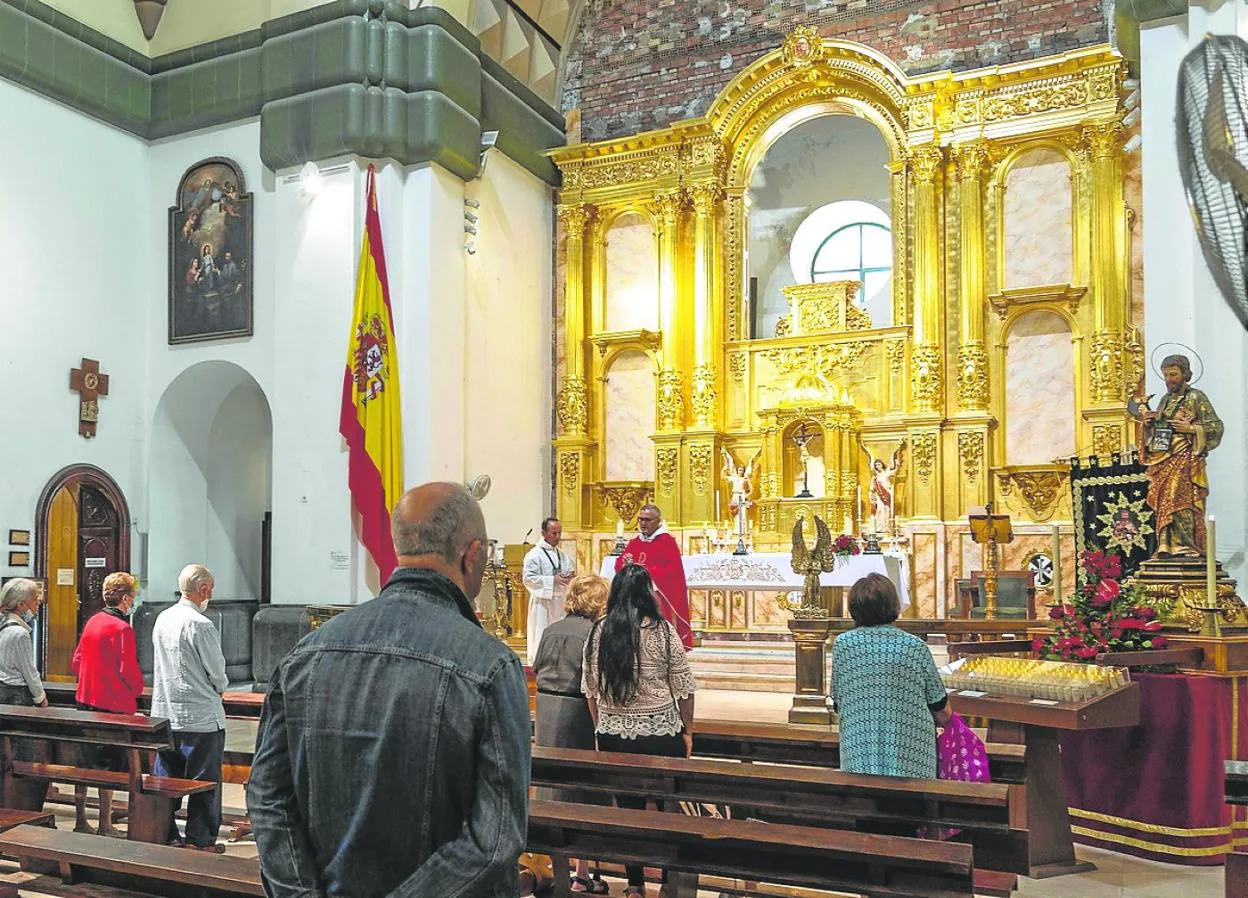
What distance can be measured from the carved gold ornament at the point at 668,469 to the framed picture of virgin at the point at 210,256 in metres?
5.26

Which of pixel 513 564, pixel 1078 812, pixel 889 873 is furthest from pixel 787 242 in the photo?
pixel 889 873

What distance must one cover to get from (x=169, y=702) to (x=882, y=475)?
380 inches

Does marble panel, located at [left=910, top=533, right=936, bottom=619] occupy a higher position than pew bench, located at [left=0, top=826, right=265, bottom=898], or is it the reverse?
marble panel, located at [left=910, top=533, right=936, bottom=619]

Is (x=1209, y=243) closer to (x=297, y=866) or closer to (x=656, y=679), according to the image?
(x=297, y=866)

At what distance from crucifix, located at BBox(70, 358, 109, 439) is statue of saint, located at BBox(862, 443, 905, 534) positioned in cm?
892

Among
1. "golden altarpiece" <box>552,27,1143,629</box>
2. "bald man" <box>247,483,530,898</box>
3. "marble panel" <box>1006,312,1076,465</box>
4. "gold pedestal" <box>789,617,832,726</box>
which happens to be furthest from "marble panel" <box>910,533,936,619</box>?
"bald man" <box>247,483,530,898</box>

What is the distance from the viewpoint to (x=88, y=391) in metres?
13.8

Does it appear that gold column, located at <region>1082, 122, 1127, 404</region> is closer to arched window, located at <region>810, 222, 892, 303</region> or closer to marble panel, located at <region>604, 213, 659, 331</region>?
arched window, located at <region>810, 222, 892, 303</region>

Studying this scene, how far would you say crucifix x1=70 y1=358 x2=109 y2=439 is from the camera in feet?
44.8

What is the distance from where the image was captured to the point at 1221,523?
411 inches

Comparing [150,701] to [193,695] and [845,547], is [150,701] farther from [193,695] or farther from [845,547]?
[845,547]

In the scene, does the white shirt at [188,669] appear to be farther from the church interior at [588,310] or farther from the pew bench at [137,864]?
the church interior at [588,310]

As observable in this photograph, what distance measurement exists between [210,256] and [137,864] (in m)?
11.6

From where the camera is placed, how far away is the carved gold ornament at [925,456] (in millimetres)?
14188
